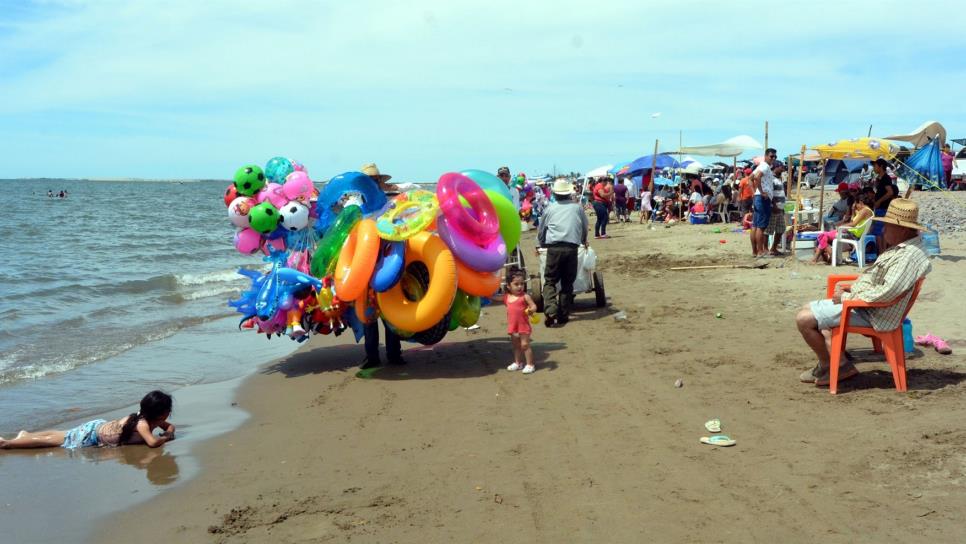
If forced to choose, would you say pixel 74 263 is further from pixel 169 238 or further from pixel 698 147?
pixel 698 147

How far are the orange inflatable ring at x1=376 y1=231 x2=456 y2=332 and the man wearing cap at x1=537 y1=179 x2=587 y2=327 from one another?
103 inches

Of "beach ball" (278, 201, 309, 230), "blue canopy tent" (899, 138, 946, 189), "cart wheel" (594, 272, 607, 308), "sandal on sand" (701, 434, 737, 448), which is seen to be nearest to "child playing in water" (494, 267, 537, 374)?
"beach ball" (278, 201, 309, 230)

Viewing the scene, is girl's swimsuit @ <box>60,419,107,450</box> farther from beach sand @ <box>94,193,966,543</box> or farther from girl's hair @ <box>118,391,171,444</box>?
beach sand @ <box>94,193,966,543</box>

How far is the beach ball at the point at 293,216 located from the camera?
26.1 ft

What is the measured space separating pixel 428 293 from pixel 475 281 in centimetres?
51

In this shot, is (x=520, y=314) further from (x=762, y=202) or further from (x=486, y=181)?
(x=762, y=202)

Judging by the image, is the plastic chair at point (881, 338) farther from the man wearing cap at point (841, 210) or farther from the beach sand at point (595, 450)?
the man wearing cap at point (841, 210)

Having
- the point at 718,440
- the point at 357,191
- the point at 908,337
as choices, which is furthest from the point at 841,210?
the point at 718,440

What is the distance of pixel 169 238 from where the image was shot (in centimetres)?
3020

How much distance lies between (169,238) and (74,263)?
8.95m

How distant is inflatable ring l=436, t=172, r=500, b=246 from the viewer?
7629 millimetres

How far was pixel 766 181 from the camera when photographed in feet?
44.2

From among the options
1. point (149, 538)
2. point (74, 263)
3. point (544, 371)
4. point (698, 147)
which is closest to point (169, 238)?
point (74, 263)

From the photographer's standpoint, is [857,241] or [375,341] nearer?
[375,341]
